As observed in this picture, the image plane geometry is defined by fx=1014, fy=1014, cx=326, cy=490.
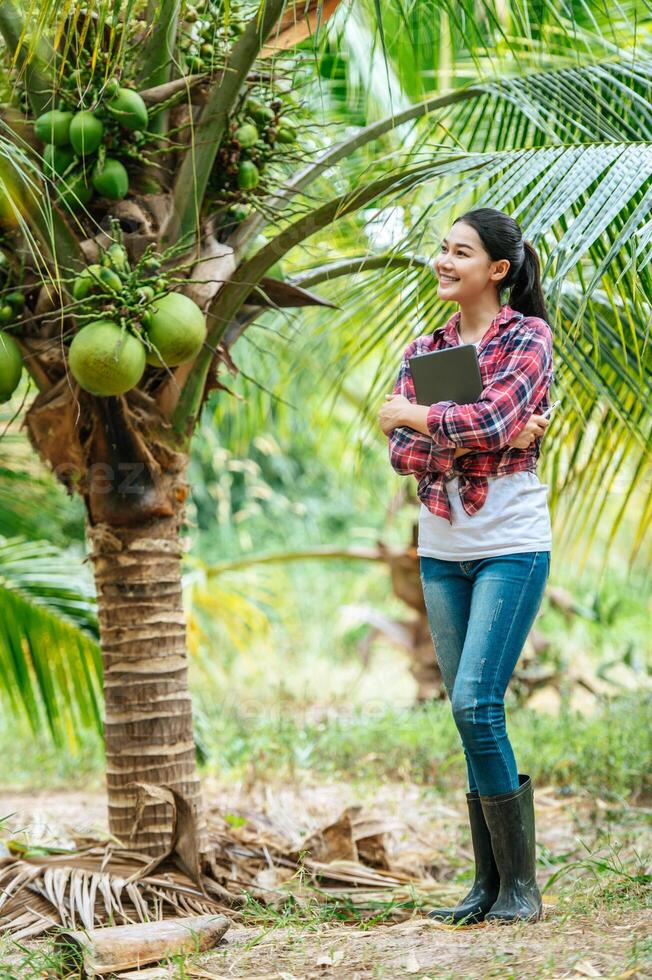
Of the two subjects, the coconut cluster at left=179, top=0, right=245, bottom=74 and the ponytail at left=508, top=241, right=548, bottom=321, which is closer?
the ponytail at left=508, top=241, right=548, bottom=321

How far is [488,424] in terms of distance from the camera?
2.30 m

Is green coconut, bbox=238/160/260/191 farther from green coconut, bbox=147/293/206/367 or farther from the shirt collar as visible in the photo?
the shirt collar

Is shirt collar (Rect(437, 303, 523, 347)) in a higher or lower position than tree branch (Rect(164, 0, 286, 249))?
lower

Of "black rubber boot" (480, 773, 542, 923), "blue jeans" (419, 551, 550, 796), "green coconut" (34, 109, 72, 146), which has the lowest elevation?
"black rubber boot" (480, 773, 542, 923)

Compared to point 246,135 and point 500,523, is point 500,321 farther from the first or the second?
A: point 246,135

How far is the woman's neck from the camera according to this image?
2.53 metres

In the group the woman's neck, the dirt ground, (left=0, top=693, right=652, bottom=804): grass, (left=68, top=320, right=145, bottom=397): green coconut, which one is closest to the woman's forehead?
the woman's neck

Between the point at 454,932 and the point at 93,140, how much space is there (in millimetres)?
2134

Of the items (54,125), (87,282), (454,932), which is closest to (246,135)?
(54,125)

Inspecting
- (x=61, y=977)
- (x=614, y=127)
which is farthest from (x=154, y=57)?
(x=61, y=977)

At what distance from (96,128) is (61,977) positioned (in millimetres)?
2049

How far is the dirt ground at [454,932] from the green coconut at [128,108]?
207 cm

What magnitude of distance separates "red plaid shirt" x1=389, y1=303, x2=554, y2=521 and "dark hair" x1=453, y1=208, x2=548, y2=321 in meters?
0.05

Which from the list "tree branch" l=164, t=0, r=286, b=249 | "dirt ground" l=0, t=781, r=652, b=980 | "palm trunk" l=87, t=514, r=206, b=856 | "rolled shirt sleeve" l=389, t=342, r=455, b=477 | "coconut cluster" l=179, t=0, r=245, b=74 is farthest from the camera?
"palm trunk" l=87, t=514, r=206, b=856
